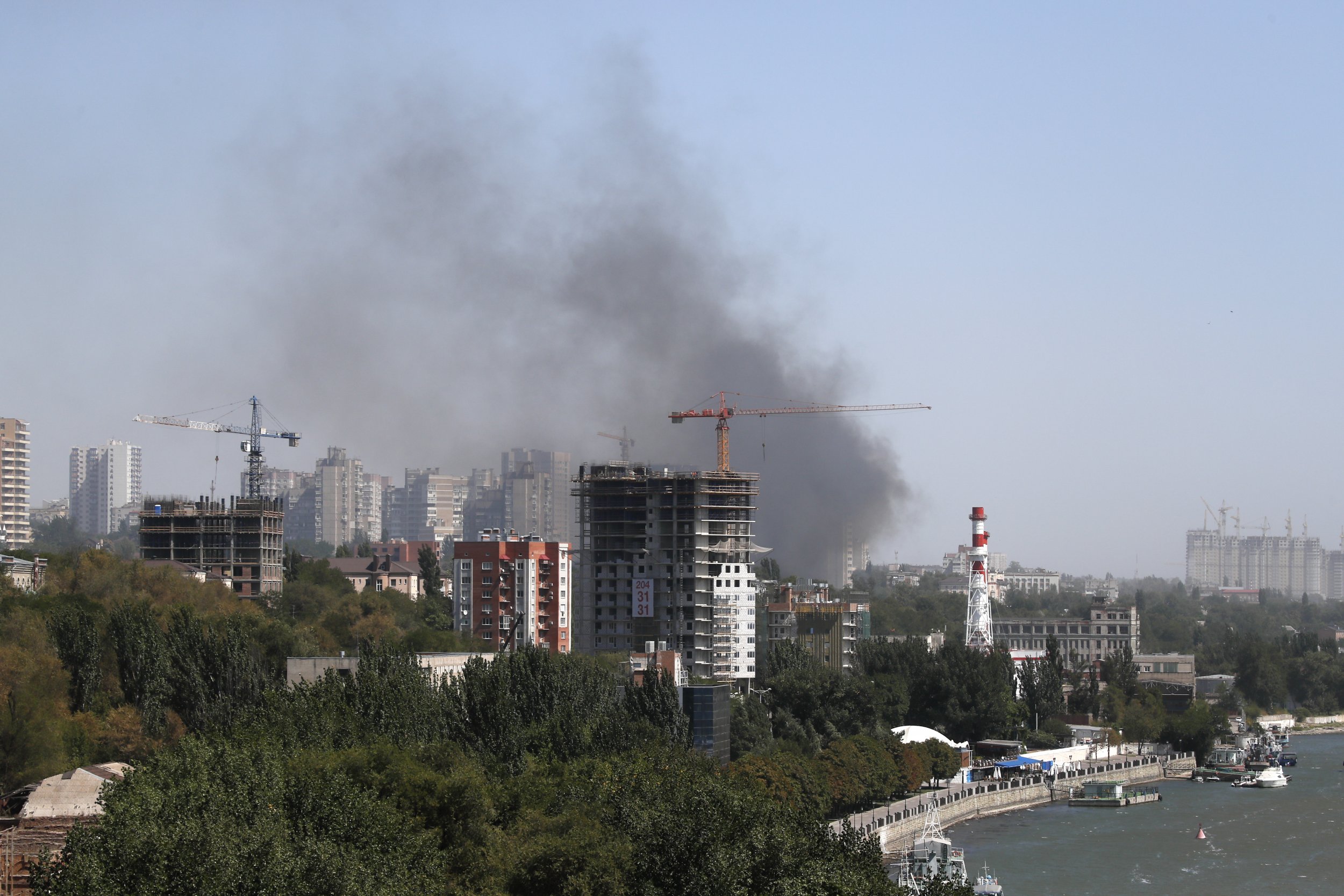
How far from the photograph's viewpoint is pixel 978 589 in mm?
64188

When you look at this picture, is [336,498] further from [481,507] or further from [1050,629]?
[1050,629]

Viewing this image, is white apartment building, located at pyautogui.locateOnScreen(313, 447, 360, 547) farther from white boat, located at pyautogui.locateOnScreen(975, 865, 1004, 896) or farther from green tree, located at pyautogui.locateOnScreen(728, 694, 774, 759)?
white boat, located at pyautogui.locateOnScreen(975, 865, 1004, 896)

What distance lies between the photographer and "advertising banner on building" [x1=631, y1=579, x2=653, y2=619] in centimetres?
4903

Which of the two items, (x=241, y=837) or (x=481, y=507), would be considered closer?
(x=241, y=837)

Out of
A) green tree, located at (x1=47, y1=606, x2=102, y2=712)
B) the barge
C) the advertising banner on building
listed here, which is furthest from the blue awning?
green tree, located at (x1=47, y1=606, x2=102, y2=712)

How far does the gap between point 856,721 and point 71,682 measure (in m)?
19.8

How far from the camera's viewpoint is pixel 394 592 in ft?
206

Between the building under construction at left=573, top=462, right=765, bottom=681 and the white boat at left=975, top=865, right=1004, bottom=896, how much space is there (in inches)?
768

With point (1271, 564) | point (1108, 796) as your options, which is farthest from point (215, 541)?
point (1271, 564)

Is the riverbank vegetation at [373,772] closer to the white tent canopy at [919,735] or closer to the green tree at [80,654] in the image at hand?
the green tree at [80,654]

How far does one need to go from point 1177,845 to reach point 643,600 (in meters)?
18.2

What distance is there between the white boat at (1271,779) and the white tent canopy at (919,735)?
8551mm

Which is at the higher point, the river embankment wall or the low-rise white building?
the low-rise white building

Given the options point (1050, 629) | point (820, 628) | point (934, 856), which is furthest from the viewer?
point (1050, 629)
